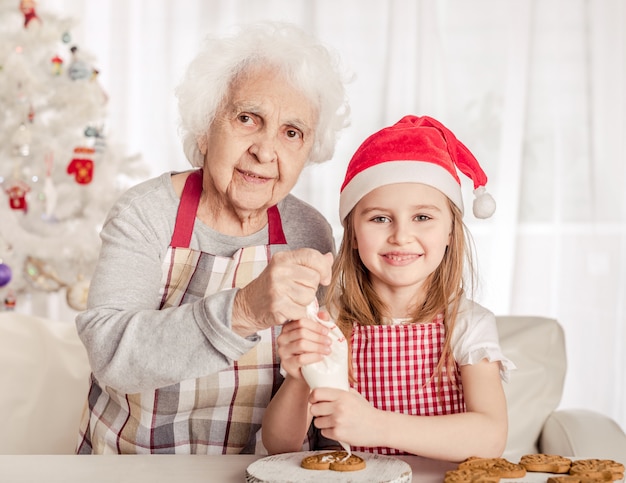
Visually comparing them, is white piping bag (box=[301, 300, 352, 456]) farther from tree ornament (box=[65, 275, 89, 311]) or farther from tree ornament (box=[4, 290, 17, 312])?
tree ornament (box=[4, 290, 17, 312])

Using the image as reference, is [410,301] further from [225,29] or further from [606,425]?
[225,29]

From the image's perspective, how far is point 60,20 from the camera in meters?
3.54

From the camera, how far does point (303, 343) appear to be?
4.30ft

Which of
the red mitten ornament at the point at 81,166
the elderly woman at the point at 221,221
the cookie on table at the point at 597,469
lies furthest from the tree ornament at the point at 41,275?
the cookie on table at the point at 597,469

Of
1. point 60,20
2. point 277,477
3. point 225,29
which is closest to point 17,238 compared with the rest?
point 60,20

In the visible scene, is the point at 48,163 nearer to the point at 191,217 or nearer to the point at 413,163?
the point at 191,217

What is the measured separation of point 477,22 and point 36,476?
3547mm

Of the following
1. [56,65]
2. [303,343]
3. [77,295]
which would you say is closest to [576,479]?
[303,343]

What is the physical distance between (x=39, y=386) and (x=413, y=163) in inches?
47.2

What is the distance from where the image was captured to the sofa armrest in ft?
5.95

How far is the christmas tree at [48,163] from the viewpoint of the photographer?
3.41 metres

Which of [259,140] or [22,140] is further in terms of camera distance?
[22,140]

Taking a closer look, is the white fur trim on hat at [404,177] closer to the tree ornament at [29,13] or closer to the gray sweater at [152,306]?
the gray sweater at [152,306]

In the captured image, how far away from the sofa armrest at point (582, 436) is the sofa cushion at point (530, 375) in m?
0.04
